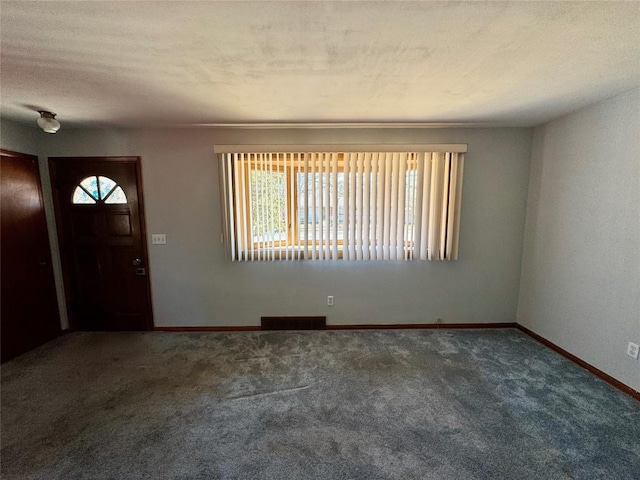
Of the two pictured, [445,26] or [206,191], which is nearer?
[445,26]

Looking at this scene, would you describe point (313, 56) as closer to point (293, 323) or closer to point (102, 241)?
point (293, 323)

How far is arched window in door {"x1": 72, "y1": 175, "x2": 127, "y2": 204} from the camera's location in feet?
9.82

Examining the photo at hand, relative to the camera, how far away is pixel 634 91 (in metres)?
2.01

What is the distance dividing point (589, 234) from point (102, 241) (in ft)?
16.4

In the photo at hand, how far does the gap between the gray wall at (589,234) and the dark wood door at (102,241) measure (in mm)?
4470

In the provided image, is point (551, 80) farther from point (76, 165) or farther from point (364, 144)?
point (76, 165)

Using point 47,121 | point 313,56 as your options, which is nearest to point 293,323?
point 313,56

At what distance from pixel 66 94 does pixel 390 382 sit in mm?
3445

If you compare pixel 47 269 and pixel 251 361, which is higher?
pixel 47 269

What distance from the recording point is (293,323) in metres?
3.21

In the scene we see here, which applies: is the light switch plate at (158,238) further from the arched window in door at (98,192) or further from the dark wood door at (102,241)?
the arched window in door at (98,192)

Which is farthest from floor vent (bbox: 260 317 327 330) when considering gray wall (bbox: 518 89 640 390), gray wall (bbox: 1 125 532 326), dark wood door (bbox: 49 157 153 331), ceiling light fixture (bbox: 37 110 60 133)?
ceiling light fixture (bbox: 37 110 60 133)

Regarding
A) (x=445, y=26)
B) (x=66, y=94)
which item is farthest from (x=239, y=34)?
(x=66, y=94)

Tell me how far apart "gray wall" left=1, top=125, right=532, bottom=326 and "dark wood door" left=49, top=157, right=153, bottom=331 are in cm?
13
